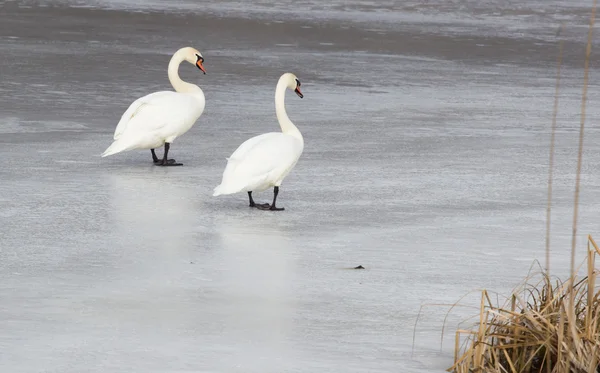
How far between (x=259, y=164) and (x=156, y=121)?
5.65 feet

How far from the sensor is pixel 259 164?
7.71 meters

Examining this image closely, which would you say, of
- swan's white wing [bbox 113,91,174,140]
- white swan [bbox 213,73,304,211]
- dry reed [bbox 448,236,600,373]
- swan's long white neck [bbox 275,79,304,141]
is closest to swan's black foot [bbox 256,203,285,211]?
white swan [bbox 213,73,304,211]

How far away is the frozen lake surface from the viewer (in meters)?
5.18

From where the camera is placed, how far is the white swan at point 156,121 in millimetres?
9156

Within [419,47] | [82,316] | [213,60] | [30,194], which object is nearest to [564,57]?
[419,47]

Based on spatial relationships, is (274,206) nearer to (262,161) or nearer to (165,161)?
(262,161)

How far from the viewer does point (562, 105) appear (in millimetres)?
13422

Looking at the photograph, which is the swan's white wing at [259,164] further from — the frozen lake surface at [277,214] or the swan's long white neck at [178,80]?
the swan's long white neck at [178,80]

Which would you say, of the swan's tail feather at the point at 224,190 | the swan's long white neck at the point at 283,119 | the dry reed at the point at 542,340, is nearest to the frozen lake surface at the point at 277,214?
the swan's tail feather at the point at 224,190

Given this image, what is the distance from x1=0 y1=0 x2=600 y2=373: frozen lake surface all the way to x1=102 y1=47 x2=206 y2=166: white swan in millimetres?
203

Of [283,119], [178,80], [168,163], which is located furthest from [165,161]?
[283,119]

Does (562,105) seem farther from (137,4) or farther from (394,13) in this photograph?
(137,4)

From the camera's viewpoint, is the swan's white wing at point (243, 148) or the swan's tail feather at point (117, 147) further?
the swan's tail feather at point (117, 147)

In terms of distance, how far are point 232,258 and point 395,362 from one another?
1809mm
